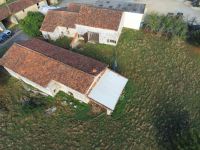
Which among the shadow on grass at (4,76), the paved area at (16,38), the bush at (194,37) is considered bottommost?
the shadow on grass at (4,76)

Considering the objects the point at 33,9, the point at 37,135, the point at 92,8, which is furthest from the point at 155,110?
the point at 33,9

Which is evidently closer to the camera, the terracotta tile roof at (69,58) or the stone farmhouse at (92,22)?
the terracotta tile roof at (69,58)

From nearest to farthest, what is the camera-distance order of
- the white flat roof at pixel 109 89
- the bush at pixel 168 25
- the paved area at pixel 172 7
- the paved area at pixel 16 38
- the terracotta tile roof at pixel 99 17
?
the white flat roof at pixel 109 89, the terracotta tile roof at pixel 99 17, the bush at pixel 168 25, the paved area at pixel 16 38, the paved area at pixel 172 7

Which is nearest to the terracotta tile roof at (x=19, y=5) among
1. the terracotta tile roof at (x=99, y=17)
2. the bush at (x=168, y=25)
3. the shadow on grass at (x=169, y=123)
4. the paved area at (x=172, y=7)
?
the paved area at (x=172, y=7)

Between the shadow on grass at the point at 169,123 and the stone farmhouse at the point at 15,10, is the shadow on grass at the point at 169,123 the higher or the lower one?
the lower one

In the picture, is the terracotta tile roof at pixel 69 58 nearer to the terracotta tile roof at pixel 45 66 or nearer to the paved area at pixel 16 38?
the terracotta tile roof at pixel 45 66

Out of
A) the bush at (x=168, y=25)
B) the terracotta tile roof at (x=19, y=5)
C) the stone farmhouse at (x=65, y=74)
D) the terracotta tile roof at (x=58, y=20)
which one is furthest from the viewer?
the terracotta tile roof at (x=19, y=5)

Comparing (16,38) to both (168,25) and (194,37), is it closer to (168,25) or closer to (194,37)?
(168,25)

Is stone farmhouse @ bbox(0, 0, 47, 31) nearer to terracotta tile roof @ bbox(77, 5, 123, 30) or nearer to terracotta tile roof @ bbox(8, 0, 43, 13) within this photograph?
terracotta tile roof @ bbox(8, 0, 43, 13)
